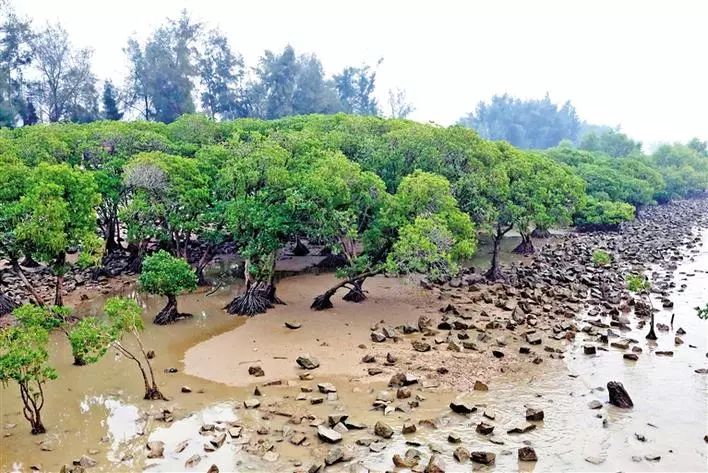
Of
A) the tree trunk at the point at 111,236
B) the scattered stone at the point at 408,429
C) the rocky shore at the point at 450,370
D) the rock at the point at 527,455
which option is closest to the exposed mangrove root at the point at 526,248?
the rocky shore at the point at 450,370

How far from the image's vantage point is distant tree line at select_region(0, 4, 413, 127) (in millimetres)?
60156

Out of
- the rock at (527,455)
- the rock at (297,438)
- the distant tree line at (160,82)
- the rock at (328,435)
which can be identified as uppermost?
the distant tree line at (160,82)

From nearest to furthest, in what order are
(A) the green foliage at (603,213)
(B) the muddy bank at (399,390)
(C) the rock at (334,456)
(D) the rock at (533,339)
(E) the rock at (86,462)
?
1. (E) the rock at (86,462)
2. (C) the rock at (334,456)
3. (B) the muddy bank at (399,390)
4. (D) the rock at (533,339)
5. (A) the green foliage at (603,213)

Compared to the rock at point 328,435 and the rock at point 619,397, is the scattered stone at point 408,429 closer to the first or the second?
the rock at point 328,435

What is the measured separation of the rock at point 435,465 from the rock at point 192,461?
5520 millimetres

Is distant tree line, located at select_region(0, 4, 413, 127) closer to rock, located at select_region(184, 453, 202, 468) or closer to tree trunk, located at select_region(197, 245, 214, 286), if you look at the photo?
tree trunk, located at select_region(197, 245, 214, 286)

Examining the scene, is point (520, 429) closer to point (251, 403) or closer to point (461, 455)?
point (461, 455)

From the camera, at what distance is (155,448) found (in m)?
15.2

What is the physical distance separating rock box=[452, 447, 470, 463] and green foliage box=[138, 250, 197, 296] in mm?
14875

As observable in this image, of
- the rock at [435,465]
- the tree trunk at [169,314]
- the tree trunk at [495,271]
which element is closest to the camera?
the rock at [435,465]

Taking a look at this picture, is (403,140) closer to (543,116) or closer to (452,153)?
(452,153)

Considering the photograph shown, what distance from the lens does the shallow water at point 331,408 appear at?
1502cm

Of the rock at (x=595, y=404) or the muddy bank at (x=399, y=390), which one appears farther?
the rock at (x=595, y=404)

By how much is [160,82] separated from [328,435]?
61.9m
